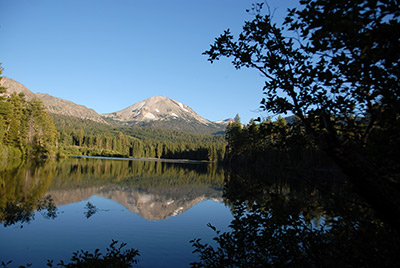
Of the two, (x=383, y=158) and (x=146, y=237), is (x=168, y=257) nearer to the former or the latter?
(x=146, y=237)

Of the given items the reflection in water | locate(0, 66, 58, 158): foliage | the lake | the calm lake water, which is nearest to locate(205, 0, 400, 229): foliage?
the lake

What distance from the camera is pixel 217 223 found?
16.6 meters

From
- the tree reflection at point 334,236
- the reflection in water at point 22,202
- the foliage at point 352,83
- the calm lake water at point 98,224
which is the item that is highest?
the foliage at point 352,83

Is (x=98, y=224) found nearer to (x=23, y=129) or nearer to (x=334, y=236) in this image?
(x=334, y=236)

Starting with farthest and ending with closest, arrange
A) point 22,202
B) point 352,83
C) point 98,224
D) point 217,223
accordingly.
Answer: point 22,202, point 217,223, point 98,224, point 352,83

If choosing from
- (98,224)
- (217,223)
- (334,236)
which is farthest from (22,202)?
→ (334,236)

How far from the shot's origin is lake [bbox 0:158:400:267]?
4281mm

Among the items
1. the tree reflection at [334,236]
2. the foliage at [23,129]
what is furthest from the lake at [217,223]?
the foliage at [23,129]

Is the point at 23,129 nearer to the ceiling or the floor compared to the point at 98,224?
nearer to the ceiling

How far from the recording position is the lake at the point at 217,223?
4.28 metres

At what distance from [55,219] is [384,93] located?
55.4 feet

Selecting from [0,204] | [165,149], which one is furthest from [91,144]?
[0,204]

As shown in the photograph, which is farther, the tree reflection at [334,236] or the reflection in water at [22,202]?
the reflection in water at [22,202]

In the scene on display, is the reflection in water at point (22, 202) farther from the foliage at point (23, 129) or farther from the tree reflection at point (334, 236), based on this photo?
the foliage at point (23, 129)
